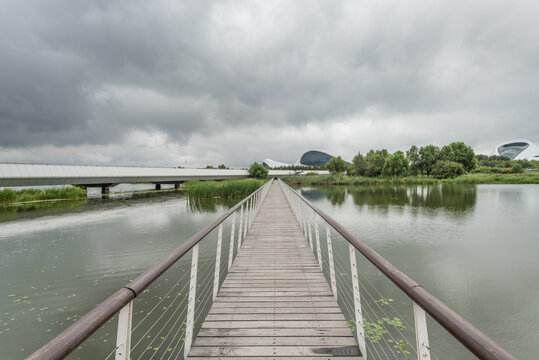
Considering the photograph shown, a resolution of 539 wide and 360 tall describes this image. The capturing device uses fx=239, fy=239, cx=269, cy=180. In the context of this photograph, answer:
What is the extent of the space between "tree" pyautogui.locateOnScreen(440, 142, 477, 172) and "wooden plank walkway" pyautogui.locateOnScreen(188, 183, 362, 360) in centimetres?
5441

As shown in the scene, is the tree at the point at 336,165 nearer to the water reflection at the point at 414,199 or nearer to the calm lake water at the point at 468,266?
the water reflection at the point at 414,199

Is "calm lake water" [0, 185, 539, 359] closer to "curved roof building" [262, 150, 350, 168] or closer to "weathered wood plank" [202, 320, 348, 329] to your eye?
"weathered wood plank" [202, 320, 348, 329]

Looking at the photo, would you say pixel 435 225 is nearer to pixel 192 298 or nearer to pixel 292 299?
pixel 292 299

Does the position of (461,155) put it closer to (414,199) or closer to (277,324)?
(414,199)

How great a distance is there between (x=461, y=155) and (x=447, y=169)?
21.5 feet

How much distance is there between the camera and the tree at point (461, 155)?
45.7 metres

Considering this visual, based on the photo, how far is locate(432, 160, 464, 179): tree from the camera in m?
42.4

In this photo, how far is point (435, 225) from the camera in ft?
32.2

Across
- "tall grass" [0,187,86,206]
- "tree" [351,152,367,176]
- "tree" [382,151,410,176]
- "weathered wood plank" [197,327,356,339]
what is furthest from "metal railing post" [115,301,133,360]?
"tree" [351,152,367,176]

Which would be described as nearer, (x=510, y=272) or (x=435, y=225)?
(x=510, y=272)

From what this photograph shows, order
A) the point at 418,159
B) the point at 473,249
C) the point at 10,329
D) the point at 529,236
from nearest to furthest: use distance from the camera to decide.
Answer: the point at 10,329, the point at 473,249, the point at 529,236, the point at 418,159

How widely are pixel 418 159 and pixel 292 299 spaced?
55.8 m

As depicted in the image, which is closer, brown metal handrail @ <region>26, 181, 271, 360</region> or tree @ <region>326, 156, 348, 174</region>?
brown metal handrail @ <region>26, 181, 271, 360</region>

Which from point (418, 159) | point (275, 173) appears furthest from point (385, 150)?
point (275, 173)
